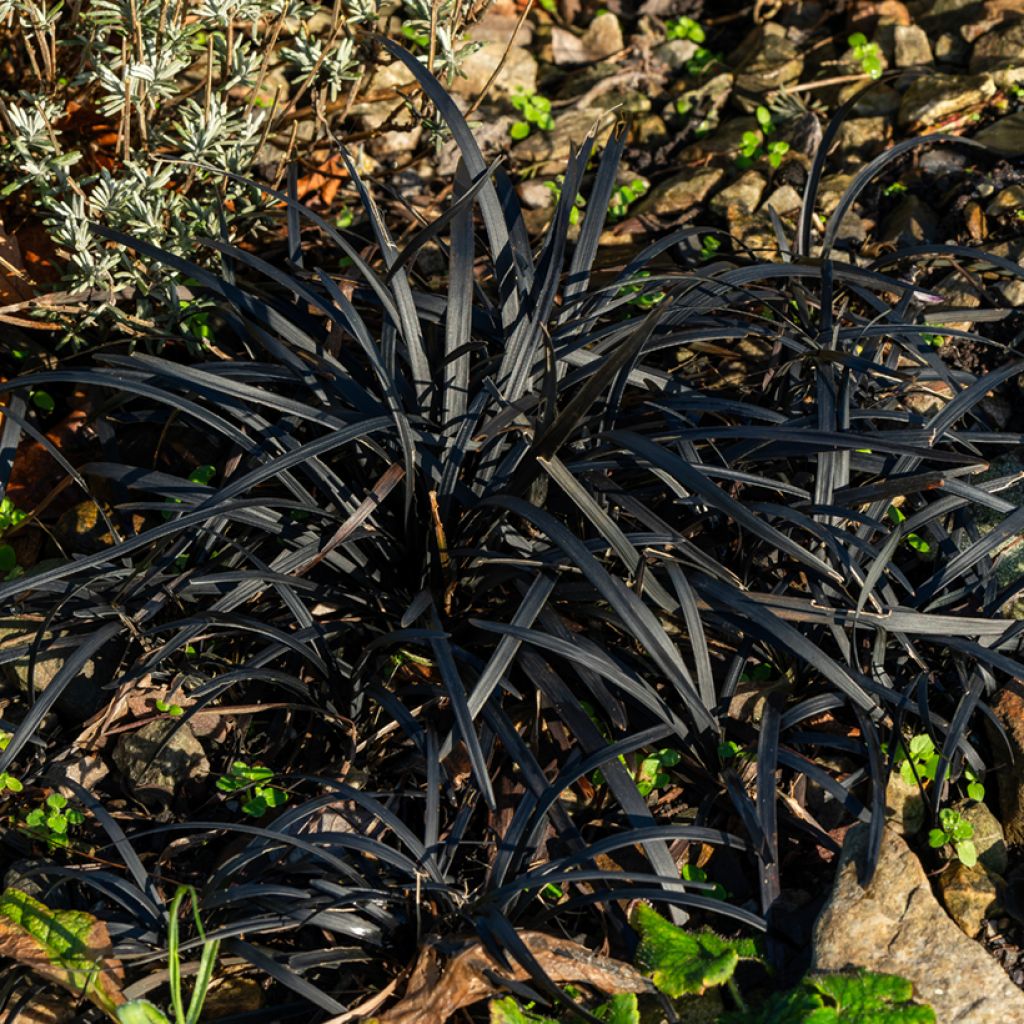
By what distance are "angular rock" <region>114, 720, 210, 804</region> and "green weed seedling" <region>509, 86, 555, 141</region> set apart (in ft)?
7.44

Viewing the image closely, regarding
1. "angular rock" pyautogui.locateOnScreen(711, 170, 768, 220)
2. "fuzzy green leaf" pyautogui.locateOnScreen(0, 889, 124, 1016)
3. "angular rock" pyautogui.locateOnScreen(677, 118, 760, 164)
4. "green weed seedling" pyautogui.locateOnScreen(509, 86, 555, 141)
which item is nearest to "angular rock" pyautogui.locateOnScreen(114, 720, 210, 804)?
"fuzzy green leaf" pyautogui.locateOnScreen(0, 889, 124, 1016)

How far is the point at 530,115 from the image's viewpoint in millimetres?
3768

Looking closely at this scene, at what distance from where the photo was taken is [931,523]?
8.43 feet

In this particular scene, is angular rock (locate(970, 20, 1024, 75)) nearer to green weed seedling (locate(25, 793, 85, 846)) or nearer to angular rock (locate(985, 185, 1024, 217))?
angular rock (locate(985, 185, 1024, 217))

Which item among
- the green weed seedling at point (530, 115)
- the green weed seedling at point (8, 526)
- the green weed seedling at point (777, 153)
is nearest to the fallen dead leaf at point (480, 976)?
the green weed seedling at point (8, 526)

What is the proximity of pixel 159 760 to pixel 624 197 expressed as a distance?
7.13 feet

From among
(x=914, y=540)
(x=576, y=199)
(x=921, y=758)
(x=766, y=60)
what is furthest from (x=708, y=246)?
(x=921, y=758)

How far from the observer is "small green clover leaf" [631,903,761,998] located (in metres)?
1.96

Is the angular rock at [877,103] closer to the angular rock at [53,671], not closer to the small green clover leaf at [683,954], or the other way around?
the small green clover leaf at [683,954]

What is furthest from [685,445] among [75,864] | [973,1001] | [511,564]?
[75,864]

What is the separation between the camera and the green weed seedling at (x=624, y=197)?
11.7 feet

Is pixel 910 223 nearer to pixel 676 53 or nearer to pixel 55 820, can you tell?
pixel 676 53

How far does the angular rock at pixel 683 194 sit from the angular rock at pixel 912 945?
2.08 m

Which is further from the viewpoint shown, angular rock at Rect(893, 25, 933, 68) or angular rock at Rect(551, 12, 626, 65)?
angular rock at Rect(551, 12, 626, 65)
